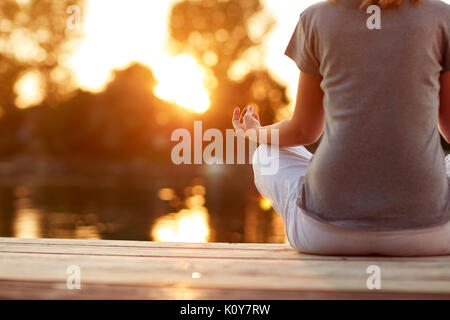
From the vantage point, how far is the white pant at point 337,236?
1.56 m

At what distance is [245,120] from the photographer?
6.49 ft

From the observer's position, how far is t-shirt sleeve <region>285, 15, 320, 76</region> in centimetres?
161

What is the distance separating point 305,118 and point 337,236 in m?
0.37

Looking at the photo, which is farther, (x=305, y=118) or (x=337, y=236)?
(x=305, y=118)

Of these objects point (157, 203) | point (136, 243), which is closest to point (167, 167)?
point (157, 203)

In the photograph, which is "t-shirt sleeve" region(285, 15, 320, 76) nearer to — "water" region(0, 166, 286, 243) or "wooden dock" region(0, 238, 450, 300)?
"wooden dock" region(0, 238, 450, 300)

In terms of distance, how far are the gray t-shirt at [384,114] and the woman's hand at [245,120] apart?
42 centimetres

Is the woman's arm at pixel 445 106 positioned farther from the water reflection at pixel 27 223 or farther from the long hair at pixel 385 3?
the water reflection at pixel 27 223

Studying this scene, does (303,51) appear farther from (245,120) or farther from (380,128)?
(245,120)

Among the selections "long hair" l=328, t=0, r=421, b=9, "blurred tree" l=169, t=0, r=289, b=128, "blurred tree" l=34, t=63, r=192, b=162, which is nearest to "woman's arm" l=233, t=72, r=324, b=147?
"long hair" l=328, t=0, r=421, b=9

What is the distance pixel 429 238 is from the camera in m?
1.57

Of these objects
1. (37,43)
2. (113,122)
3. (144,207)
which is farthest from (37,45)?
(144,207)

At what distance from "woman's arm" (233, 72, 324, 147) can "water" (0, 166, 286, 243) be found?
7.37 meters

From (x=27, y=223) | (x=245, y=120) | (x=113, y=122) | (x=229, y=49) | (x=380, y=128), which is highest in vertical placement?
(x=229, y=49)
